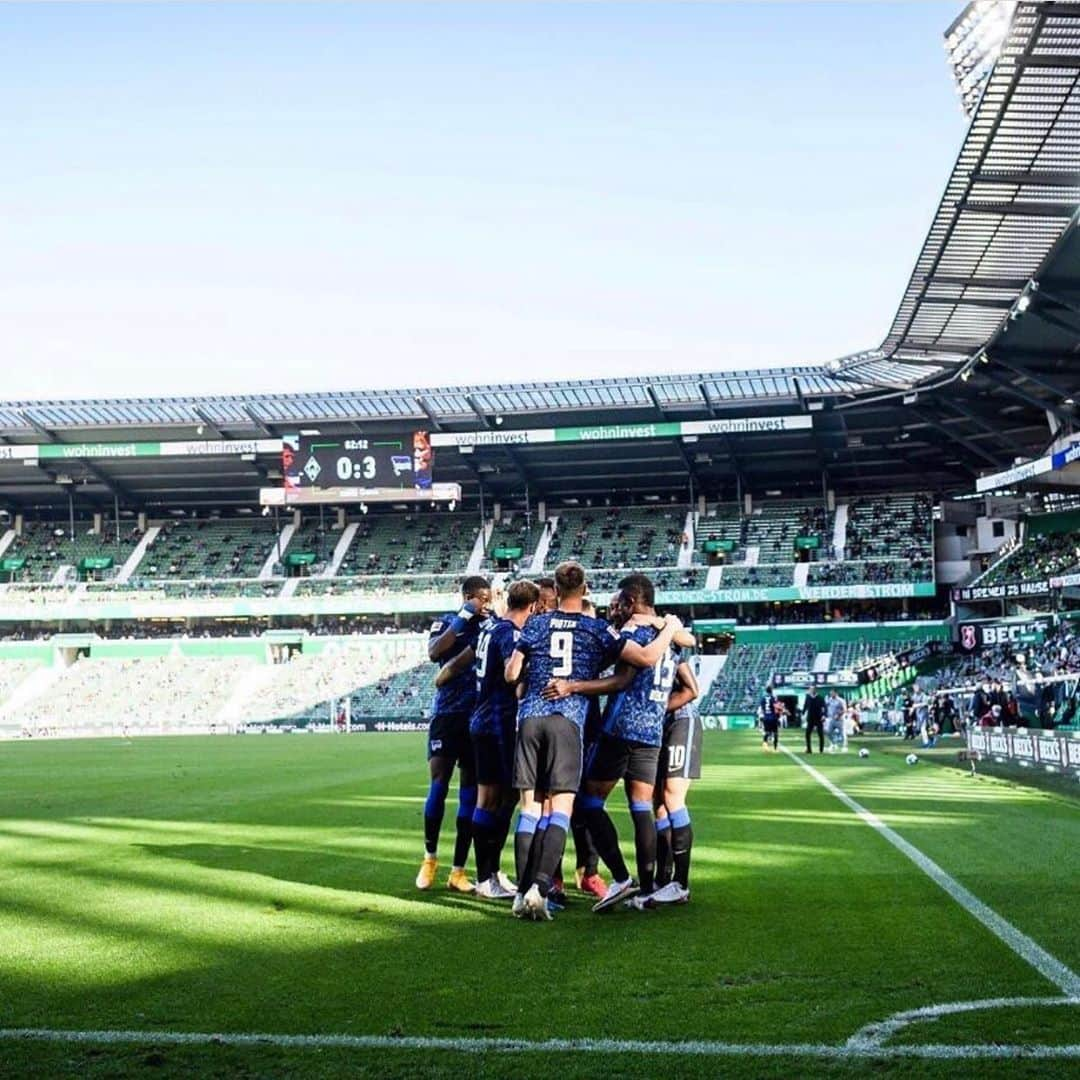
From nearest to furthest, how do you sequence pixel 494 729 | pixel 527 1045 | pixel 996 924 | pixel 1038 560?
pixel 527 1045 < pixel 996 924 < pixel 494 729 < pixel 1038 560

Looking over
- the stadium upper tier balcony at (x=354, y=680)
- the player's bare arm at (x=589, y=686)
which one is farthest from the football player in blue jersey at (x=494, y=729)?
the stadium upper tier balcony at (x=354, y=680)

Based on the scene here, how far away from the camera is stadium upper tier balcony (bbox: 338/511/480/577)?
74000mm

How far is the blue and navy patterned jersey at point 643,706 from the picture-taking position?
8.64 metres

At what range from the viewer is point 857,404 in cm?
5916

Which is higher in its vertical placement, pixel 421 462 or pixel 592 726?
pixel 421 462

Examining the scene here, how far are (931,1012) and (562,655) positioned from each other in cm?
349

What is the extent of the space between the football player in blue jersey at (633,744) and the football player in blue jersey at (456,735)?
1039mm

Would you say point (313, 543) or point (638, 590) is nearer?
point (638, 590)

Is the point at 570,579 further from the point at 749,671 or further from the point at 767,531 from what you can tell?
the point at 767,531

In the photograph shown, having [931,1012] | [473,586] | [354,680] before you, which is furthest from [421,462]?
[931,1012]

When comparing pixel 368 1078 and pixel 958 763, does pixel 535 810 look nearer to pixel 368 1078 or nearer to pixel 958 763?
pixel 368 1078

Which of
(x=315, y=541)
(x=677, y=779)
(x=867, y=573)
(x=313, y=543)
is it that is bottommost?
(x=677, y=779)

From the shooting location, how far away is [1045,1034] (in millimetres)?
4992

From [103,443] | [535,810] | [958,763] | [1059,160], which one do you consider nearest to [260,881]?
[535,810]
